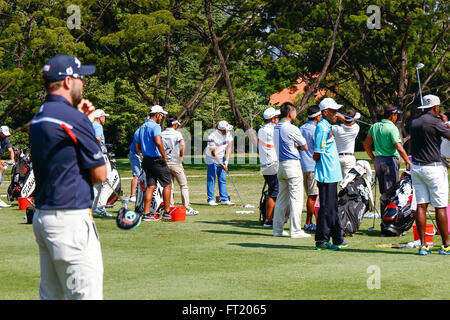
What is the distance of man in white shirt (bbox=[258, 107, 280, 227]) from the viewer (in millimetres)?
12703

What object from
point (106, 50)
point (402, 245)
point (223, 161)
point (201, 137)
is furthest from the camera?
point (201, 137)

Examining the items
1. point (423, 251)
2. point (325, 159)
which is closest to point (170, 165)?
point (325, 159)

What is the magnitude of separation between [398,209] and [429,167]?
2.16m

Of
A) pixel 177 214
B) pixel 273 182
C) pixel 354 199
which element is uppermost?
pixel 273 182

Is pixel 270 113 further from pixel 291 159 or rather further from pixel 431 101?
pixel 431 101

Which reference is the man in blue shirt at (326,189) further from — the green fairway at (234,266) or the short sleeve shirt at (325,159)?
the green fairway at (234,266)

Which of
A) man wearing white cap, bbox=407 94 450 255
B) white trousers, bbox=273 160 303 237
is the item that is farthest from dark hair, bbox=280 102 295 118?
man wearing white cap, bbox=407 94 450 255

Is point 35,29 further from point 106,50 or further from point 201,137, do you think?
point 201,137

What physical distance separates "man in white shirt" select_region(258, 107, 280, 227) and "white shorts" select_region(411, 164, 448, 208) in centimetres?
384

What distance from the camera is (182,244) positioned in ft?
34.4

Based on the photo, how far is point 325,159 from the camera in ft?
32.5

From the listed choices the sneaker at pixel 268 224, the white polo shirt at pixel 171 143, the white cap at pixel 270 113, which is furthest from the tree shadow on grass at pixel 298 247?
the white polo shirt at pixel 171 143
